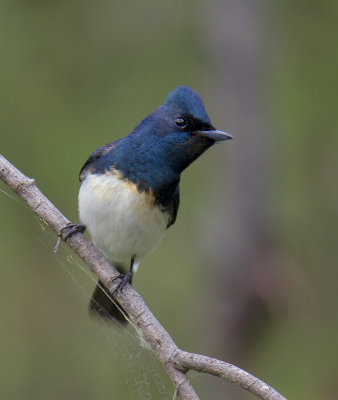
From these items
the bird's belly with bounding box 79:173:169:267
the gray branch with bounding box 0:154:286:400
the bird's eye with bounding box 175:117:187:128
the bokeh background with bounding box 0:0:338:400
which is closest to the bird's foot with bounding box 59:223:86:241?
the gray branch with bounding box 0:154:286:400

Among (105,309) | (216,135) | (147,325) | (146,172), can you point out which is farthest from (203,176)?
(147,325)

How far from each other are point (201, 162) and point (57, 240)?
4.79 meters

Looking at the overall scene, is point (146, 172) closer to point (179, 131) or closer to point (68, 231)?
point (179, 131)

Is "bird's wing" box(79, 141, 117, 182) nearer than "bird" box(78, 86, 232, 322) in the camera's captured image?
No

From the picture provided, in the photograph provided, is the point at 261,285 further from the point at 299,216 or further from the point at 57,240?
the point at 57,240

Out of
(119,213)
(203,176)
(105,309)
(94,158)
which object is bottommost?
(203,176)

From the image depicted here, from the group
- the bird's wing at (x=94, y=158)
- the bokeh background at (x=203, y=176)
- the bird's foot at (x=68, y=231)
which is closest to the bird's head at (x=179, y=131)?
the bird's wing at (x=94, y=158)

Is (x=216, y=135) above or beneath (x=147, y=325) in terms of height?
above

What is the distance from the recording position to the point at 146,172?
13.5 ft

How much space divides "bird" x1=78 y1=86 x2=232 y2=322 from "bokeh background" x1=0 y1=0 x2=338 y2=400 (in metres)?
1.41

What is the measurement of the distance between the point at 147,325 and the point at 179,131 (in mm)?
1292

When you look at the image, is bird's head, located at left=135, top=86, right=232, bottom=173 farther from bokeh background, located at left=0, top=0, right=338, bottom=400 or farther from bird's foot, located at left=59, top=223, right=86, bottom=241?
bokeh background, located at left=0, top=0, right=338, bottom=400

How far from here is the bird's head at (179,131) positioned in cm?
397

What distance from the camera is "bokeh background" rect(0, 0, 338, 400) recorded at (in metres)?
5.93
